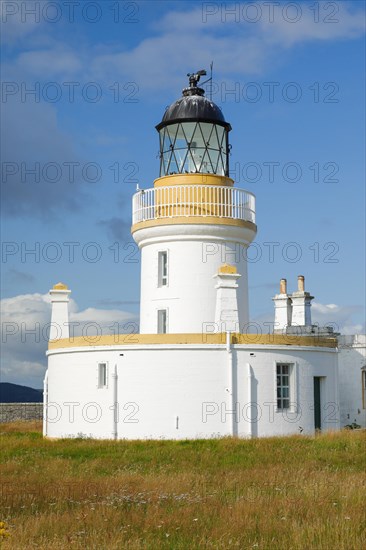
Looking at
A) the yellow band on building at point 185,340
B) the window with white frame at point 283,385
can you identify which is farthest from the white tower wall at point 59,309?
the window with white frame at point 283,385

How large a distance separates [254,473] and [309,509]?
4448 mm

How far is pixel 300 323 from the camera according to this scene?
1185 inches

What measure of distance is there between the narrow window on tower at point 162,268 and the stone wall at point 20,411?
13719 mm

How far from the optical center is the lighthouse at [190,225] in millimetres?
24344

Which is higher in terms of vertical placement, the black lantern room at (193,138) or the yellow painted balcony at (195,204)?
the black lantern room at (193,138)

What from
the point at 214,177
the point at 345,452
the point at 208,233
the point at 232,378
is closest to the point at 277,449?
the point at 345,452

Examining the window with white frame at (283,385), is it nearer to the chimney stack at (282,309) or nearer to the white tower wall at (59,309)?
the white tower wall at (59,309)

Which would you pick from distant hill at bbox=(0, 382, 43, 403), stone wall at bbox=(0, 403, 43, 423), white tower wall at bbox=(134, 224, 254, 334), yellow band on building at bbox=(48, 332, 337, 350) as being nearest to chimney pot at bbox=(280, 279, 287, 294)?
white tower wall at bbox=(134, 224, 254, 334)

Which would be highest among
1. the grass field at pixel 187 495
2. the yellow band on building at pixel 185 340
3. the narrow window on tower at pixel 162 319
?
the narrow window on tower at pixel 162 319

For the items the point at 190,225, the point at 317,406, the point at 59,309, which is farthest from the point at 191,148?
the point at 317,406

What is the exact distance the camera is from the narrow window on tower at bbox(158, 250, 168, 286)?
81.7 feet

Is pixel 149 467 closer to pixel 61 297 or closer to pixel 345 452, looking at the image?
pixel 345 452

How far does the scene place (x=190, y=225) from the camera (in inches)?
955

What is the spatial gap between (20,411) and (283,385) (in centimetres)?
1687
